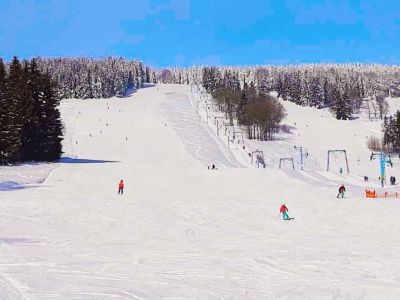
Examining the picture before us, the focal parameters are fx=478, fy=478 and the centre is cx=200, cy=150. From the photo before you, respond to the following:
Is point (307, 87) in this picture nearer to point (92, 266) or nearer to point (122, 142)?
point (122, 142)

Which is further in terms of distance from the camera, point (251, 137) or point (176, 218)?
point (251, 137)

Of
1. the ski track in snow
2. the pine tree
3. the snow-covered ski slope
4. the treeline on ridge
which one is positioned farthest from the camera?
the ski track in snow

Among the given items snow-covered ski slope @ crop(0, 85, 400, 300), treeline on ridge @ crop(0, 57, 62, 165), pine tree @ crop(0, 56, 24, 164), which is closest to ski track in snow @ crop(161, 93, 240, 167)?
snow-covered ski slope @ crop(0, 85, 400, 300)

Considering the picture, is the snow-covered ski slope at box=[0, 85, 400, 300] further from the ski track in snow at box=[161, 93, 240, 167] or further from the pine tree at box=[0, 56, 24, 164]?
the ski track in snow at box=[161, 93, 240, 167]

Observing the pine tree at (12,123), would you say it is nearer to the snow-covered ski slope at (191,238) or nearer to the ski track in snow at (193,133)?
the snow-covered ski slope at (191,238)

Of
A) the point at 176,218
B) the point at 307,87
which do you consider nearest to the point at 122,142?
the point at 176,218

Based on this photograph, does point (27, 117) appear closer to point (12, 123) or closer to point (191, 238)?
point (12, 123)

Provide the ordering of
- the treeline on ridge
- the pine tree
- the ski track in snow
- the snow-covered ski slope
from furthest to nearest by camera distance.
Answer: the ski track in snow < the treeline on ridge < the pine tree < the snow-covered ski slope

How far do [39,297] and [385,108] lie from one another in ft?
602

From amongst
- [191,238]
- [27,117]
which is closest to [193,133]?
[27,117]

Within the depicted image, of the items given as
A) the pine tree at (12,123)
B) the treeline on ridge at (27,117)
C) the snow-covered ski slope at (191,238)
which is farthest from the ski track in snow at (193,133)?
the pine tree at (12,123)

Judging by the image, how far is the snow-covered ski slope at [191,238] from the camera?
10.7 metres

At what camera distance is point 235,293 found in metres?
10.3

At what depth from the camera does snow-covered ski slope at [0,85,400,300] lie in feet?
35.0
